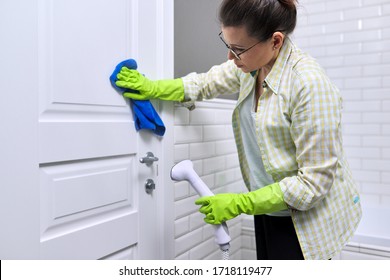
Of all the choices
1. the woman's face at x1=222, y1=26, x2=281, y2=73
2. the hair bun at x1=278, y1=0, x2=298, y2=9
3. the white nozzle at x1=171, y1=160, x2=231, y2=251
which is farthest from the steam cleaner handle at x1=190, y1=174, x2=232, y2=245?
the hair bun at x1=278, y1=0, x2=298, y2=9

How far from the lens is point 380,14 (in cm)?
242

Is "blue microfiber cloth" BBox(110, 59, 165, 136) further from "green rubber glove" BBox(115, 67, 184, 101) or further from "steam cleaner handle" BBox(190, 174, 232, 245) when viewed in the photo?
"steam cleaner handle" BBox(190, 174, 232, 245)

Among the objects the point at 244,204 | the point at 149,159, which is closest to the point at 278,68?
the point at 244,204

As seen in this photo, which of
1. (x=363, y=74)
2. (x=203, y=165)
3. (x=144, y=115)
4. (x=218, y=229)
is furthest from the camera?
(x=363, y=74)

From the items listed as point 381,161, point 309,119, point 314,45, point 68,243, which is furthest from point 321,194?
point 314,45

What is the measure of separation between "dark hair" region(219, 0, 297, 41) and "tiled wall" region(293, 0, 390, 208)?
4.52 feet

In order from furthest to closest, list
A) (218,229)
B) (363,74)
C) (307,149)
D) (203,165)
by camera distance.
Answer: (363,74) < (203,165) < (218,229) < (307,149)

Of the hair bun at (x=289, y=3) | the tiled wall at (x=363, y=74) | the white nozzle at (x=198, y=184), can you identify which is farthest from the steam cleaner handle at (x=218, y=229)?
the tiled wall at (x=363, y=74)

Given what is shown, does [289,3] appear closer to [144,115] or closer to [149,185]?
[144,115]

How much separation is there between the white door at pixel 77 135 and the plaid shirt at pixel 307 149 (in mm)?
463

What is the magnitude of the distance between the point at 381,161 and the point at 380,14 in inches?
38.9

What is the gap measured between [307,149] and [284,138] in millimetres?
103

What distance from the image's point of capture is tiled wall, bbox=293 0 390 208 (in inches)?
96.0

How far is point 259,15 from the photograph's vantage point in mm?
1113
